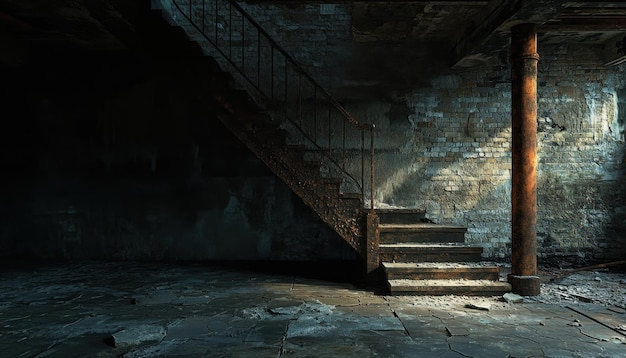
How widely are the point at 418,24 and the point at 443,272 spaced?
3.86 m

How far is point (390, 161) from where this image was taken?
8.03 meters

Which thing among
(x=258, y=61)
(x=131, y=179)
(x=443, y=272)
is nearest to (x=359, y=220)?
(x=443, y=272)

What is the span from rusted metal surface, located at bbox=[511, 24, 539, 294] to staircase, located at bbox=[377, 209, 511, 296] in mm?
392

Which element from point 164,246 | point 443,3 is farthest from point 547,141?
point 164,246

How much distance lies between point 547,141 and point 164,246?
6868 millimetres

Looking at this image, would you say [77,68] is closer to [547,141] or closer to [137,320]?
[137,320]

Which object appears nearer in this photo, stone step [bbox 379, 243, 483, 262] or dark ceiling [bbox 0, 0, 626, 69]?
dark ceiling [bbox 0, 0, 626, 69]

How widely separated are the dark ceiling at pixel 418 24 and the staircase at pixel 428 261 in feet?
8.96

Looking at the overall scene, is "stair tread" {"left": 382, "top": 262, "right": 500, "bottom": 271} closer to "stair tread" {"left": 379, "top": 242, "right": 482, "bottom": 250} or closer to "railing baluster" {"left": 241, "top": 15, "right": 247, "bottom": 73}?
"stair tread" {"left": 379, "top": 242, "right": 482, "bottom": 250}

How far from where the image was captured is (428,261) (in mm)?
6176

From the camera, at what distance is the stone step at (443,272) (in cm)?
578

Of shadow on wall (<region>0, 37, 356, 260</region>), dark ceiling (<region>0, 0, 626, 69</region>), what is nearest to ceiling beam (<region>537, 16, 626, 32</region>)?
dark ceiling (<region>0, 0, 626, 69</region>)

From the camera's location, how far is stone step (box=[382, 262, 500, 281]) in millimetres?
5777

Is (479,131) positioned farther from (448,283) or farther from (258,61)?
(258,61)
